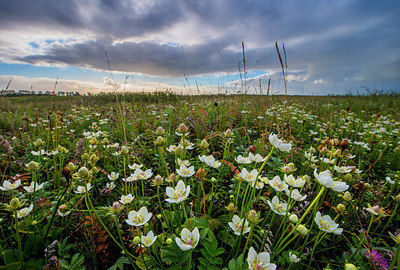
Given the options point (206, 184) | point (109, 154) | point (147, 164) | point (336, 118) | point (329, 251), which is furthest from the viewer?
point (336, 118)

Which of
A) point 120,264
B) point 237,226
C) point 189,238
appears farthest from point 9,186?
point 237,226

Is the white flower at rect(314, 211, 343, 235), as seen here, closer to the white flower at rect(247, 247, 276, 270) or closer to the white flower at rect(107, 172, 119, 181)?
the white flower at rect(247, 247, 276, 270)

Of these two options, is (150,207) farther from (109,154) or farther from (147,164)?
(109,154)

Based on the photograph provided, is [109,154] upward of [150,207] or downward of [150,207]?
upward

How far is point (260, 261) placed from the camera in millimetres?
870

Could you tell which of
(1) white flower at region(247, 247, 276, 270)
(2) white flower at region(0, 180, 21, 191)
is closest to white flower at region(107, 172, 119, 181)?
(2) white flower at region(0, 180, 21, 191)

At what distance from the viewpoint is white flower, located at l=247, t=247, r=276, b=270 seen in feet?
2.72

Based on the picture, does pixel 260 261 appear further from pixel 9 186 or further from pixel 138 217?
pixel 9 186

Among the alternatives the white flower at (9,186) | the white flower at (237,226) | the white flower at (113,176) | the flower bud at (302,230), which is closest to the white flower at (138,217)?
the white flower at (237,226)

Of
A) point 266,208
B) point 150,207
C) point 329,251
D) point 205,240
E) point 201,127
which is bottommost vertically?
point 329,251

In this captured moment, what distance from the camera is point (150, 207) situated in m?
1.75

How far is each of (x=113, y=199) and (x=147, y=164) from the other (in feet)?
2.52

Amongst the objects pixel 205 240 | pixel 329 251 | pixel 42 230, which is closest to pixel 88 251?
pixel 42 230

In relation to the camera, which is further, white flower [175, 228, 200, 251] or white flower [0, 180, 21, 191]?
white flower [0, 180, 21, 191]
